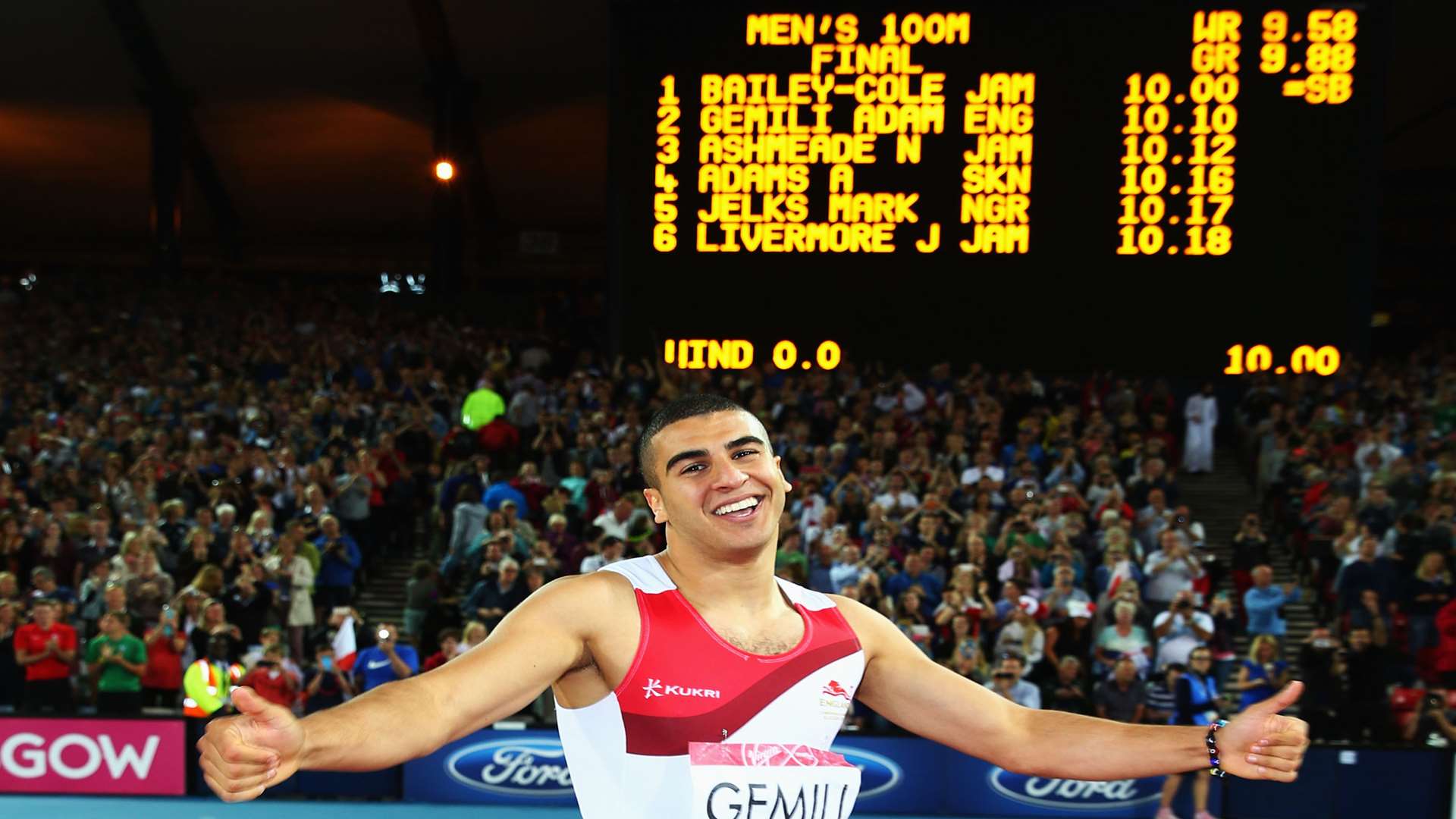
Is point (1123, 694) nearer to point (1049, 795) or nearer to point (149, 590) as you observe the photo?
point (1049, 795)

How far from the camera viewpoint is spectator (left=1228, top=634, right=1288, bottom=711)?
1212 cm

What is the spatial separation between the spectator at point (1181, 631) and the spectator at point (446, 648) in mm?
5476

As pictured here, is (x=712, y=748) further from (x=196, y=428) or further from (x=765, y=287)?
(x=196, y=428)

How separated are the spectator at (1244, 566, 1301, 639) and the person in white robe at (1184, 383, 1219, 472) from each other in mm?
5188

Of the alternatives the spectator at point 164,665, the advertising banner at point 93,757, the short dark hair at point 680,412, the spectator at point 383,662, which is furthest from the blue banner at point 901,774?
the short dark hair at point 680,412

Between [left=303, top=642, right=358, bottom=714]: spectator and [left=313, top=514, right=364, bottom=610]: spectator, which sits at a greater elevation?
[left=313, top=514, right=364, bottom=610]: spectator

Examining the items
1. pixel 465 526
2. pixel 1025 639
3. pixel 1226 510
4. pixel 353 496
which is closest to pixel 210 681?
pixel 465 526

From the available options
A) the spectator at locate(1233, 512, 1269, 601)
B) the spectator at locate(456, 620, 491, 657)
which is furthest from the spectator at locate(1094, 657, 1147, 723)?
the spectator at locate(456, 620, 491, 657)

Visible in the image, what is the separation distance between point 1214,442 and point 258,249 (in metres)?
19.2

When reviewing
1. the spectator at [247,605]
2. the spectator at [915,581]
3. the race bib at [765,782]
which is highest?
the race bib at [765,782]

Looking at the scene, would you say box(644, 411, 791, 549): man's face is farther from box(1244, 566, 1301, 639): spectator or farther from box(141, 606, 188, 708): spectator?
box(1244, 566, 1301, 639): spectator

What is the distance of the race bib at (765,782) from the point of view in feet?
10.9

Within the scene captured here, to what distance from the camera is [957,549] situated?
14055 millimetres

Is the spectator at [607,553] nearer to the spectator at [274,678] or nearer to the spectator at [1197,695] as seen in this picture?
the spectator at [274,678]
